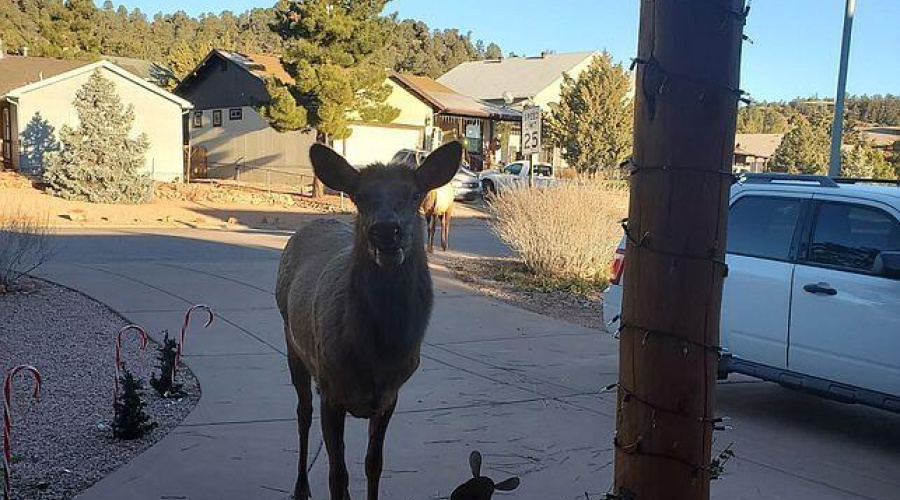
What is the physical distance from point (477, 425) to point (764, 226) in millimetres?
3094

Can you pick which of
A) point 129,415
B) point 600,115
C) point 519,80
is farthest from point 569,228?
point 519,80

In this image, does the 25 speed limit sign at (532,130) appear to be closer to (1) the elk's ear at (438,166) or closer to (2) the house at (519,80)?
(1) the elk's ear at (438,166)

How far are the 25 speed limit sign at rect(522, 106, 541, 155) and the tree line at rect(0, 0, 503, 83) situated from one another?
16321 mm

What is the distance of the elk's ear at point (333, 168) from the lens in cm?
403

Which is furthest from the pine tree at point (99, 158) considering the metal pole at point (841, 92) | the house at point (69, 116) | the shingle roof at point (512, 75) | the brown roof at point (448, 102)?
the shingle roof at point (512, 75)

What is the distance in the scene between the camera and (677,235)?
204 cm

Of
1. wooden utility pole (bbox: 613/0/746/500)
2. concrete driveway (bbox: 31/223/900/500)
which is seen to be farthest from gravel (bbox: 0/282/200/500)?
wooden utility pole (bbox: 613/0/746/500)

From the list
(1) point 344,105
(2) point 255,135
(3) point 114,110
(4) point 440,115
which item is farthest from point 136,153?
(4) point 440,115

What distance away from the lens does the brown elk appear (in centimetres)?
377

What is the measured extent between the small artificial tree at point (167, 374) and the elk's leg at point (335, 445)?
108 inches

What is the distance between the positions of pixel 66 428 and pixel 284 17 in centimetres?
2595

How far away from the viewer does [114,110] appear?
27.4 m

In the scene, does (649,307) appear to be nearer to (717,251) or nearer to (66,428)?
(717,251)

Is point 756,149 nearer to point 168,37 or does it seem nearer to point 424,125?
point 424,125
